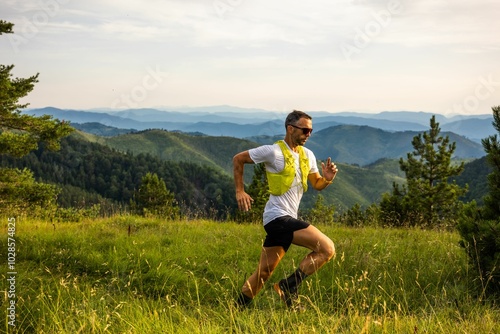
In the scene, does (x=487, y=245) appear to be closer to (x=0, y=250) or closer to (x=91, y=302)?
(x=91, y=302)

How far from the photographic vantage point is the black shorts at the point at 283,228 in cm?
486

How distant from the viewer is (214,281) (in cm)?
A: 650

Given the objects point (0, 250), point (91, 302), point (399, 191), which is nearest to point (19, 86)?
point (0, 250)

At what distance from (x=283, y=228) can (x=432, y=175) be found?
3273 centimetres

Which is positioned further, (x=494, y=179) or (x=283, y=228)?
(x=494, y=179)

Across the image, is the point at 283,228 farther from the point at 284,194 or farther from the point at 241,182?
the point at 241,182

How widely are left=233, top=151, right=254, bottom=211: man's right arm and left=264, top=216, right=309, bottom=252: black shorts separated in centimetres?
38

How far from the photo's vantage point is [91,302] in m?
4.75

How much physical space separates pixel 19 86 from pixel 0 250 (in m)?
8.52

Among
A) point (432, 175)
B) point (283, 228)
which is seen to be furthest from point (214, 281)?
point (432, 175)

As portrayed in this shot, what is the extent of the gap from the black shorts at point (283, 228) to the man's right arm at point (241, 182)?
38 cm

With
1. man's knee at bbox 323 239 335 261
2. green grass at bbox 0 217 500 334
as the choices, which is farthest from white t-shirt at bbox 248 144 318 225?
green grass at bbox 0 217 500 334

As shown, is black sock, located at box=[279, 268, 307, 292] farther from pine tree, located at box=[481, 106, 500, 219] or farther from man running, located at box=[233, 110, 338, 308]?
pine tree, located at box=[481, 106, 500, 219]

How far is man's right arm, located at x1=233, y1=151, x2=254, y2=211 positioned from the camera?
480cm
